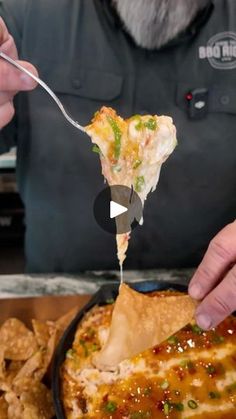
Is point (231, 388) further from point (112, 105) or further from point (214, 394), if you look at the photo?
point (112, 105)

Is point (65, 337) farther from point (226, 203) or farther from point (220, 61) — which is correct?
point (220, 61)

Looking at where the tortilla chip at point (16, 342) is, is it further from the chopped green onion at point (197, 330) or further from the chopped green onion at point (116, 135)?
the chopped green onion at point (116, 135)

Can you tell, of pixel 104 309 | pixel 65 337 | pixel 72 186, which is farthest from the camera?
pixel 72 186

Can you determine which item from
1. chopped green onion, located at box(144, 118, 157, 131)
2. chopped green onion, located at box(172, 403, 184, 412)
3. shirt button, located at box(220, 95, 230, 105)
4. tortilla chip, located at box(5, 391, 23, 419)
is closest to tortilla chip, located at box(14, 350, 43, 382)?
tortilla chip, located at box(5, 391, 23, 419)

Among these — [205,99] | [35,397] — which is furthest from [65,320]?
[205,99]

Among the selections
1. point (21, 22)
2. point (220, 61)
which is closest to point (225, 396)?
point (220, 61)
